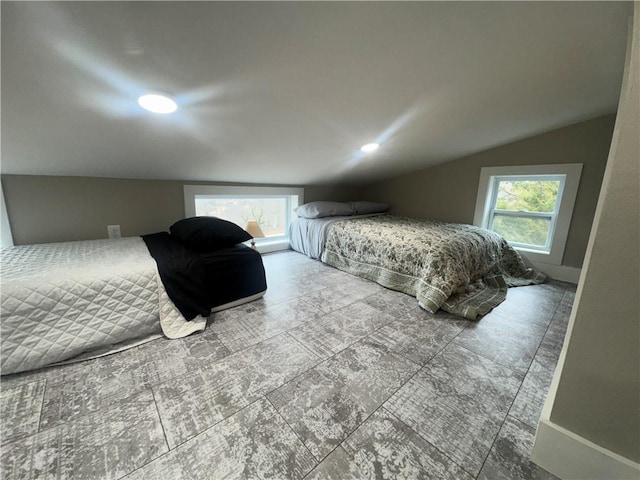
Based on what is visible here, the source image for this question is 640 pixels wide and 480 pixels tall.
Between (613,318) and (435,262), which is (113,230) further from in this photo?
(613,318)

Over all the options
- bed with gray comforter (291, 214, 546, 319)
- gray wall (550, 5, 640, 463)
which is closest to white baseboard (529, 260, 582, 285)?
bed with gray comforter (291, 214, 546, 319)

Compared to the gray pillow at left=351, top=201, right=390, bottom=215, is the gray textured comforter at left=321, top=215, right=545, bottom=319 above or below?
below

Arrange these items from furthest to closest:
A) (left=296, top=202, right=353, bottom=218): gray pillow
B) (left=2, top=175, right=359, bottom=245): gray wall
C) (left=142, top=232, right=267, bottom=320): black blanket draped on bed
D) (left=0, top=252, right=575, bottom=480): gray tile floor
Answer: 1. (left=296, top=202, right=353, bottom=218): gray pillow
2. (left=2, top=175, right=359, bottom=245): gray wall
3. (left=142, top=232, right=267, bottom=320): black blanket draped on bed
4. (left=0, top=252, right=575, bottom=480): gray tile floor

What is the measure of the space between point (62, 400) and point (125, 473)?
58cm

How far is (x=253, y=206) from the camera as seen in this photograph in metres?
3.52

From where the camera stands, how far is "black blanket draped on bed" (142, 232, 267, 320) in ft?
5.41

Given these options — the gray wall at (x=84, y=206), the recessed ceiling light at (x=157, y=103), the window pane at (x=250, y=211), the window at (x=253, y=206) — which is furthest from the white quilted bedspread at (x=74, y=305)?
the window pane at (x=250, y=211)

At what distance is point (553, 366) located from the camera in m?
1.44

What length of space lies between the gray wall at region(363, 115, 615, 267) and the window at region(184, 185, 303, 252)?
6.05 feet

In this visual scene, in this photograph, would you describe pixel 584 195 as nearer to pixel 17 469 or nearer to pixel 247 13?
pixel 247 13

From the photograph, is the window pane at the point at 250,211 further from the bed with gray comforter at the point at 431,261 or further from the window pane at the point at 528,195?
the window pane at the point at 528,195

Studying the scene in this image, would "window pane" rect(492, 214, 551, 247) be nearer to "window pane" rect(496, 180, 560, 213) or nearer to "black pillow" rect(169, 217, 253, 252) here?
"window pane" rect(496, 180, 560, 213)

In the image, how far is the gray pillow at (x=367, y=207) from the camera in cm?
387

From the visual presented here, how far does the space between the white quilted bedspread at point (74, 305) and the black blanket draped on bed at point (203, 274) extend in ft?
0.22
